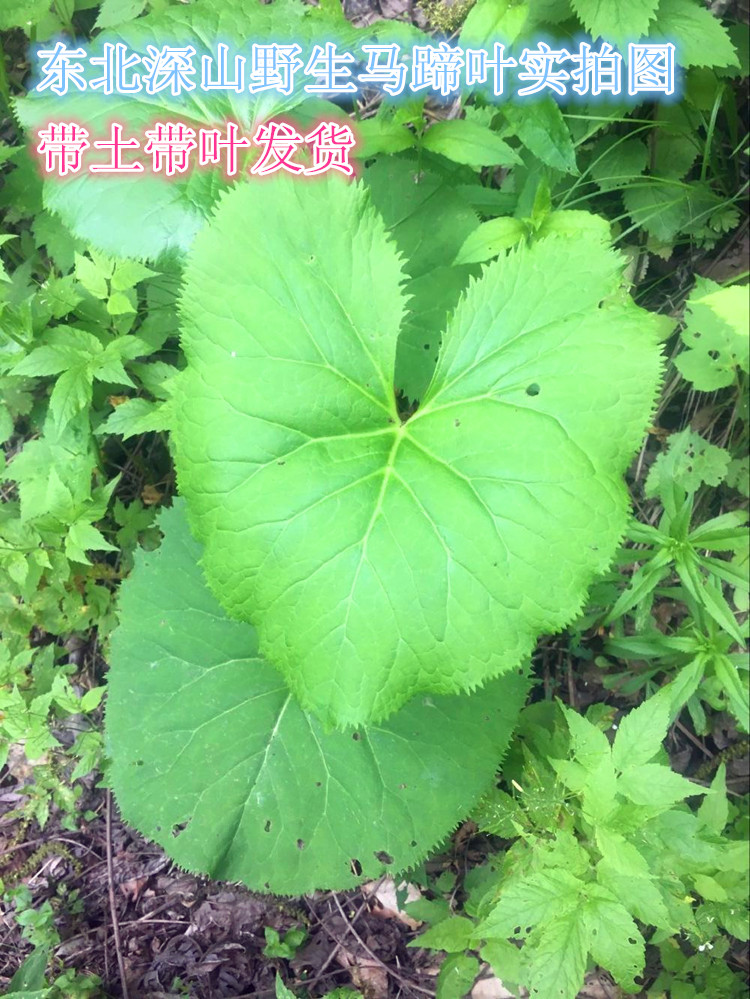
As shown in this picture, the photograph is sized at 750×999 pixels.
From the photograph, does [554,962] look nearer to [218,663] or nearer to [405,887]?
[405,887]

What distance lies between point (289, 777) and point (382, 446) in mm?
1019

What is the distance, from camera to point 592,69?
7.60ft

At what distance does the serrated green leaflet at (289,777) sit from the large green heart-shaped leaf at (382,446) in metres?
0.46

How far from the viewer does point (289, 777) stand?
2.15m

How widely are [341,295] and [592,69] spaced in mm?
1235

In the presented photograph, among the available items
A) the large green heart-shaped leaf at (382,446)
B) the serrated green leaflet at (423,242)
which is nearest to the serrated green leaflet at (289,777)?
the large green heart-shaped leaf at (382,446)

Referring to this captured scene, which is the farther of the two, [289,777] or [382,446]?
[289,777]

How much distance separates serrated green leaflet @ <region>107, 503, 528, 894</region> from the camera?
7.00ft

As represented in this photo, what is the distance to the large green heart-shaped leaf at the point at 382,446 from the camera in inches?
67.5

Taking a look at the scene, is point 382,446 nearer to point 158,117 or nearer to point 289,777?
point 289,777

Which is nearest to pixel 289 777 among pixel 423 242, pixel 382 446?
pixel 382 446

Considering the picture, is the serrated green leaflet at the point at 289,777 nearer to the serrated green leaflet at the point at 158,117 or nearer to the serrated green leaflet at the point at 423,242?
the serrated green leaflet at the point at 423,242

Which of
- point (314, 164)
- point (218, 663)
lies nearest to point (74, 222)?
point (314, 164)

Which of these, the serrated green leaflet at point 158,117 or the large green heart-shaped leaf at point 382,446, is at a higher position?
the serrated green leaflet at point 158,117
